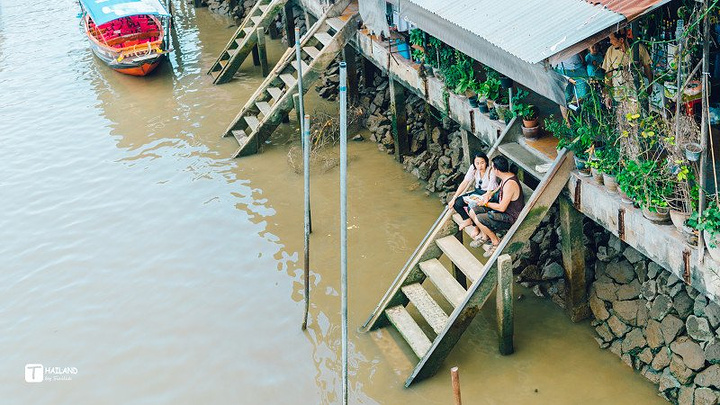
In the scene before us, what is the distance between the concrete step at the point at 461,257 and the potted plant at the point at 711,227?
221 centimetres

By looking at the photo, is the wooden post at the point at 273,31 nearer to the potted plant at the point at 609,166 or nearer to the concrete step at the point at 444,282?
the concrete step at the point at 444,282

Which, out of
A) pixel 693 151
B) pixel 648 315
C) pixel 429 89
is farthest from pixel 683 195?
pixel 429 89

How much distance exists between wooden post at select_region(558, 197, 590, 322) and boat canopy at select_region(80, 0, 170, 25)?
38.0 ft

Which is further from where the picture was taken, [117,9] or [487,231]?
[117,9]

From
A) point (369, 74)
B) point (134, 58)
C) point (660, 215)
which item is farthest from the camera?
point (134, 58)

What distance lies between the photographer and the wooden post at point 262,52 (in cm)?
1552

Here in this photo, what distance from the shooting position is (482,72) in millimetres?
9852

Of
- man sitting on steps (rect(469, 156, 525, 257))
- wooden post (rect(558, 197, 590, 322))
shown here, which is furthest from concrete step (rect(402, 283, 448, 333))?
wooden post (rect(558, 197, 590, 322))

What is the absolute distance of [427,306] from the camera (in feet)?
26.5

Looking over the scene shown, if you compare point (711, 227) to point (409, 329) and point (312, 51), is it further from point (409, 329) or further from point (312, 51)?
point (312, 51)

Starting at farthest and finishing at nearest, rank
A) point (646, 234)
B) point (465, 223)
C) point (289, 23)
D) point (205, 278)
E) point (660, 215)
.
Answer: point (289, 23) → point (205, 278) → point (465, 223) → point (646, 234) → point (660, 215)

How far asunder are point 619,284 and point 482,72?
330cm

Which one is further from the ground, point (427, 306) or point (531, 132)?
point (531, 132)

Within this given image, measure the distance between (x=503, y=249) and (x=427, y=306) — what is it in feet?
3.43
